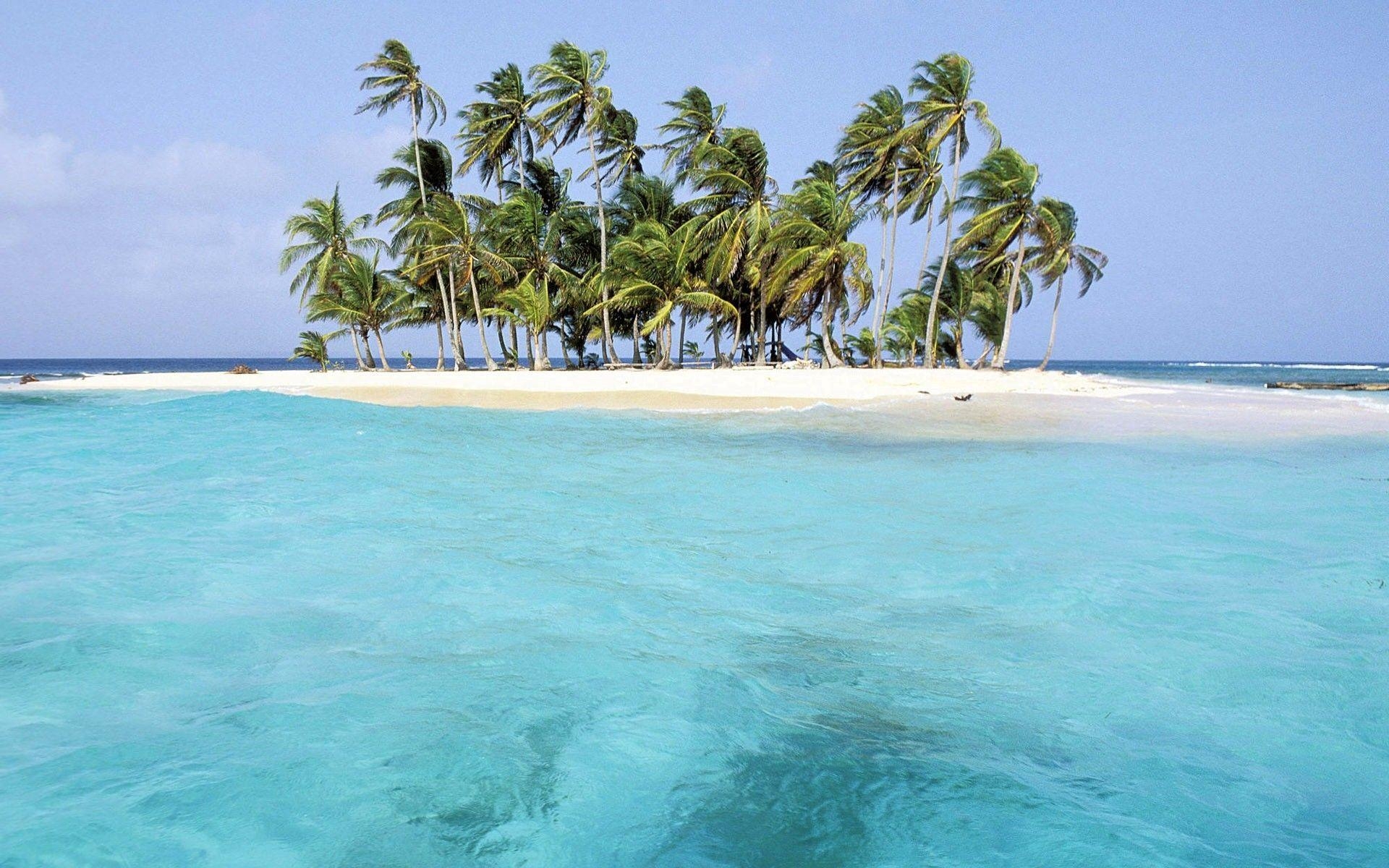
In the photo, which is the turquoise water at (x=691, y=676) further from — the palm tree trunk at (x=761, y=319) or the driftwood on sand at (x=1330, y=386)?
the driftwood on sand at (x=1330, y=386)

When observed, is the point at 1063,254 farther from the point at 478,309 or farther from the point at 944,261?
the point at 478,309

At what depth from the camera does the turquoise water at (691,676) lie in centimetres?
251

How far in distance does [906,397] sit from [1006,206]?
35.1 ft

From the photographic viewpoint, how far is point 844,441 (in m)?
11.2

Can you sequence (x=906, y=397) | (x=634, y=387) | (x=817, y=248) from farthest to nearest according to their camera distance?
(x=817, y=248) → (x=634, y=387) → (x=906, y=397)

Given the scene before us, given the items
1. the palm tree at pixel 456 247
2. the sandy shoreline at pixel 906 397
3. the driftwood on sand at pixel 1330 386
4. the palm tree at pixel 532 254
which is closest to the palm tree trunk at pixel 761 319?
the sandy shoreline at pixel 906 397

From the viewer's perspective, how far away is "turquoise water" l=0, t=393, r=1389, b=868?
98.8 inches

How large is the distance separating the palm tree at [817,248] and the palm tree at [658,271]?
98.0 inches

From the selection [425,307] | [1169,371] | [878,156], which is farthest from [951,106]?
[1169,371]

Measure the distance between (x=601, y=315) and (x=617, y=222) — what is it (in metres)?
3.86

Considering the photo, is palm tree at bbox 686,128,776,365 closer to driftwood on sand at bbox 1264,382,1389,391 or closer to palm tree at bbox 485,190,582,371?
palm tree at bbox 485,190,582,371

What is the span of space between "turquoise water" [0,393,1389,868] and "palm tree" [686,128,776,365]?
18.8 meters

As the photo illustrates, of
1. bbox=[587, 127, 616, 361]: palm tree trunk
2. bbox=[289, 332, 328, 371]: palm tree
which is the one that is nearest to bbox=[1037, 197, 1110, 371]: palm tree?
bbox=[587, 127, 616, 361]: palm tree trunk

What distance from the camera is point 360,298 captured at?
2973cm
